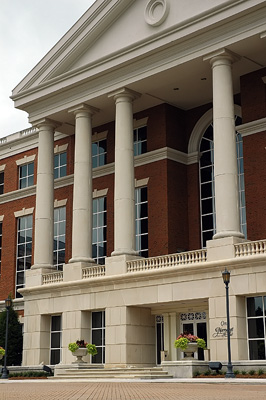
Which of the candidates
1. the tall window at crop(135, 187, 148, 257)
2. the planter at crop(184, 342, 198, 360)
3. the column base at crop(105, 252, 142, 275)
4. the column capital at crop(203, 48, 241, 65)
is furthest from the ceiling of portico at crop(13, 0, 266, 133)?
the planter at crop(184, 342, 198, 360)

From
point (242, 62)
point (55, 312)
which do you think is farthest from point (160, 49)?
point (55, 312)

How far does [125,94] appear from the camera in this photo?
131 feet

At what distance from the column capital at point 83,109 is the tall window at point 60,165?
7.42 meters

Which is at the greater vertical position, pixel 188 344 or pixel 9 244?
pixel 9 244

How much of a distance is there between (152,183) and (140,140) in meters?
3.57

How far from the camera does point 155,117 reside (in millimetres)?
43625

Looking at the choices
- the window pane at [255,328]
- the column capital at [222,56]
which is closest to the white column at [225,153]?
the column capital at [222,56]

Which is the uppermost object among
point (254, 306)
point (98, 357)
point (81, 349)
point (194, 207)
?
point (194, 207)

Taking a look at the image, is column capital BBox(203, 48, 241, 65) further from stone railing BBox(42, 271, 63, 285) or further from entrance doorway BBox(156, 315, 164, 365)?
stone railing BBox(42, 271, 63, 285)

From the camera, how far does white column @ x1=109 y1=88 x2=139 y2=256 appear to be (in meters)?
38.0

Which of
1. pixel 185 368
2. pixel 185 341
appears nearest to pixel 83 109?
pixel 185 341

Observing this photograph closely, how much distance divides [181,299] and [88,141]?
42.4ft

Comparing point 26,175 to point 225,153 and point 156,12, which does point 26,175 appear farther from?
point 225,153

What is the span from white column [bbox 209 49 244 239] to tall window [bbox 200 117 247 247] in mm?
6082
